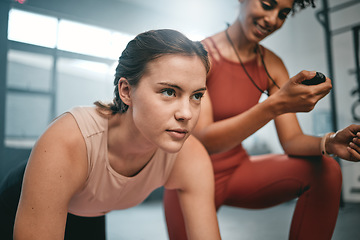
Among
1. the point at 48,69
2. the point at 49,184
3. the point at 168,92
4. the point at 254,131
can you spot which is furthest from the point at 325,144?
the point at 48,69

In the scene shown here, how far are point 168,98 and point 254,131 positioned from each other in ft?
1.02

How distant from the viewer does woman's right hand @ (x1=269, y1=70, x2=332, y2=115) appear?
641 mm

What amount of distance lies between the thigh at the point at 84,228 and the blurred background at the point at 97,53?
6.98 ft

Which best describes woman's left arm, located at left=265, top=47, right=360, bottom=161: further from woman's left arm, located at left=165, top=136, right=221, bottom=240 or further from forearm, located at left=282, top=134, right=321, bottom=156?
woman's left arm, located at left=165, top=136, right=221, bottom=240

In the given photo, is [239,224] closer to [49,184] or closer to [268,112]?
[268,112]

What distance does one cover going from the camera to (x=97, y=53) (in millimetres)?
3531

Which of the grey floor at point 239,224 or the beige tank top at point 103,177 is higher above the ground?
the beige tank top at point 103,177

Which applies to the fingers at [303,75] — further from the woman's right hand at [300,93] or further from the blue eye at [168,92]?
the blue eye at [168,92]

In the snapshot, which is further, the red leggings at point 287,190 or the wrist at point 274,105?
the red leggings at point 287,190

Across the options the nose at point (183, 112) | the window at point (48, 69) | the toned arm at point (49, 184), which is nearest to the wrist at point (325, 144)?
the nose at point (183, 112)

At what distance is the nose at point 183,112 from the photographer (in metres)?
0.61

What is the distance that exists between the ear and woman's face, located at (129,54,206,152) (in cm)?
6

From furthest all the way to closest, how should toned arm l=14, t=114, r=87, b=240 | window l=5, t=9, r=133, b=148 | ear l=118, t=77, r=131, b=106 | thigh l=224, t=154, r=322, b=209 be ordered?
window l=5, t=9, r=133, b=148 → thigh l=224, t=154, r=322, b=209 → ear l=118, t=77, r=131, b=106 → toned arm l=14, t=114, r=87, b=240

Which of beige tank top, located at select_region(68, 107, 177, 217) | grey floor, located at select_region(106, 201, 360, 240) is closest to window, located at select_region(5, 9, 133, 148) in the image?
grey floor, located at select_region(106, 201, 360, 240)
